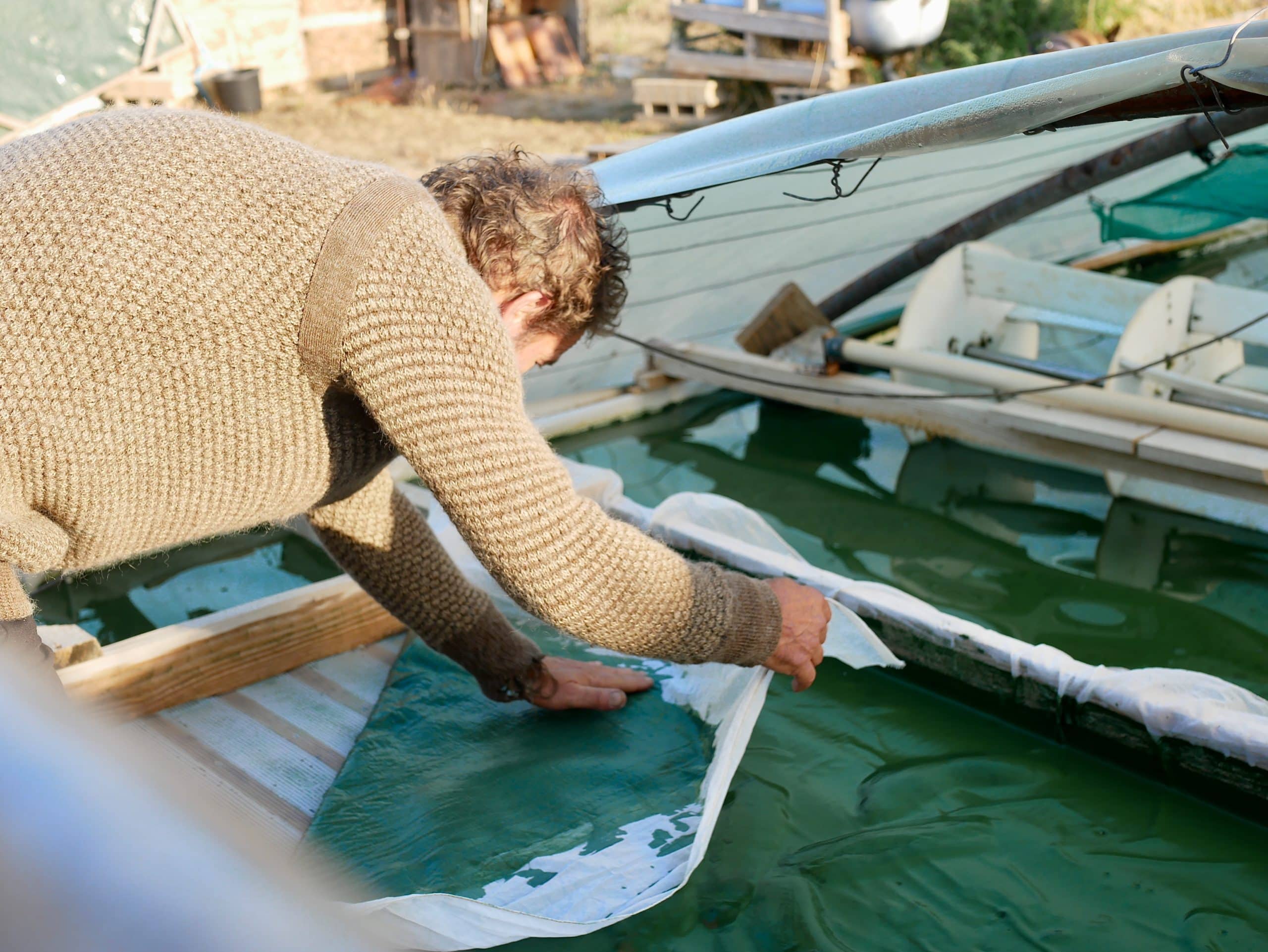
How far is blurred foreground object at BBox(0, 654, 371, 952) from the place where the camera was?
0.39m

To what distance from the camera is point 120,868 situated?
1.32ft

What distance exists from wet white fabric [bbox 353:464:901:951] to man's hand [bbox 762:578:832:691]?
0.28 metres

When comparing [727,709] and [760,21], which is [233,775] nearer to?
[727,709]

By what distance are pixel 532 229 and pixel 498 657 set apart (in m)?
1.14

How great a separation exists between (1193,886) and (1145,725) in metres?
0.35

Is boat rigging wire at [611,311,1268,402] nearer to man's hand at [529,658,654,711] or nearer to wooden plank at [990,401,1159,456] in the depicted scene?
wooden plank at [990,401,1159,456]

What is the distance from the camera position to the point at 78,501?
1.60 meters

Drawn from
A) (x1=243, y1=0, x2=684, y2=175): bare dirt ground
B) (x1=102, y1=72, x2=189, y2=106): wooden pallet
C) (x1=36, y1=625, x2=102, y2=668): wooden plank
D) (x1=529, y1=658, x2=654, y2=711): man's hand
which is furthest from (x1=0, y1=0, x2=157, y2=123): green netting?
(x1=529, y1=658, x2=654, y2=711): man's hand

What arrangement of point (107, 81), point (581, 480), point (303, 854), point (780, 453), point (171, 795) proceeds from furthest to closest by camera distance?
point (107, 81) → point (780, 453) → point (581, 480) → point (303, 854) → point (171, 795)

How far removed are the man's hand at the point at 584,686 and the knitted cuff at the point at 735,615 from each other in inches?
29.8

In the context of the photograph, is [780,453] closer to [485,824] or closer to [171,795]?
[485,824]

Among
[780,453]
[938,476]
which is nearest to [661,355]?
[780,453]

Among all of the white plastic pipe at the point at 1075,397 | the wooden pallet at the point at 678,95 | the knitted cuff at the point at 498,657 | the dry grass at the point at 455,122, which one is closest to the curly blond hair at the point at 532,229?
the knitted cuff at the point at 498,657

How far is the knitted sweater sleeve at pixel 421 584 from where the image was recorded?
2297 millimetres
